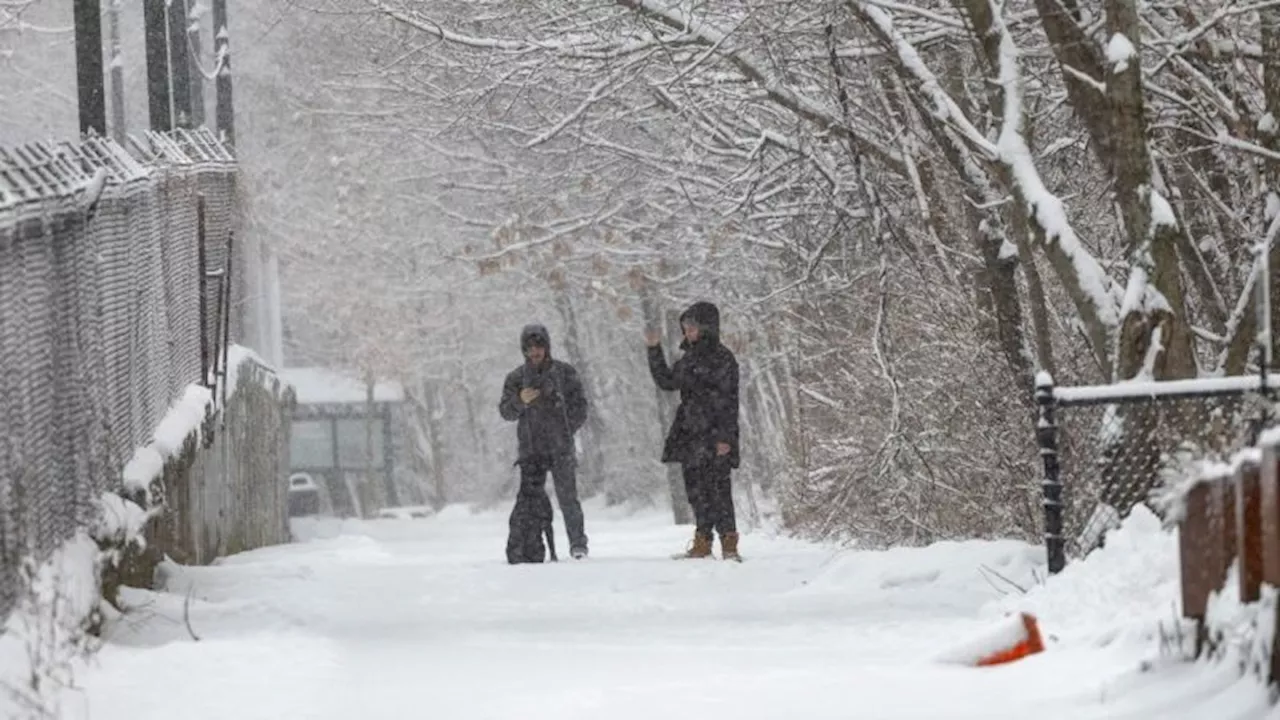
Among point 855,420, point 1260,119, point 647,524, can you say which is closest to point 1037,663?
point 1260,119

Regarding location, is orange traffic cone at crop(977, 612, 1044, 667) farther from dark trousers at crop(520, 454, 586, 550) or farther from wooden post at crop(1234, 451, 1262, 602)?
dark trousers at crop(520, 454, 586, 550)

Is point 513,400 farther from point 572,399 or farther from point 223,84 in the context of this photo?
point 223,84

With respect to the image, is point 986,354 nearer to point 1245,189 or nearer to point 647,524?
point 1245,189

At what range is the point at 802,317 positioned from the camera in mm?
21781

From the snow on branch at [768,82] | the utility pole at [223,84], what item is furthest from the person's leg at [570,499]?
the utility pole at [223,84]

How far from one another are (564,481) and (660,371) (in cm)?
129

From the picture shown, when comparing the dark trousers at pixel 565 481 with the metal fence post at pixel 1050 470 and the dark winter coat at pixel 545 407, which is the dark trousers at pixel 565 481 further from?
the metal fence post at pixel 1050 470

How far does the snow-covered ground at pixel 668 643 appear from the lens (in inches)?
315

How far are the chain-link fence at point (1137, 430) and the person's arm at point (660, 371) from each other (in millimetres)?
5014

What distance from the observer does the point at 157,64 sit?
21516 mm

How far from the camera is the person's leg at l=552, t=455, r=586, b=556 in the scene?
1694 centimetres

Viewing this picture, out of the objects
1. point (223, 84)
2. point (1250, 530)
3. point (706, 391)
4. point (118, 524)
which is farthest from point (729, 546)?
point (223, 84)

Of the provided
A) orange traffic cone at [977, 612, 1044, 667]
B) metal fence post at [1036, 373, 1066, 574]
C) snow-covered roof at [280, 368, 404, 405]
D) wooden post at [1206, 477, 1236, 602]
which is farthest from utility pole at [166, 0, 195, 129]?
snow-covered roof at [280, 368, 404, 405]

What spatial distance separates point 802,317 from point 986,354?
5464 mm
